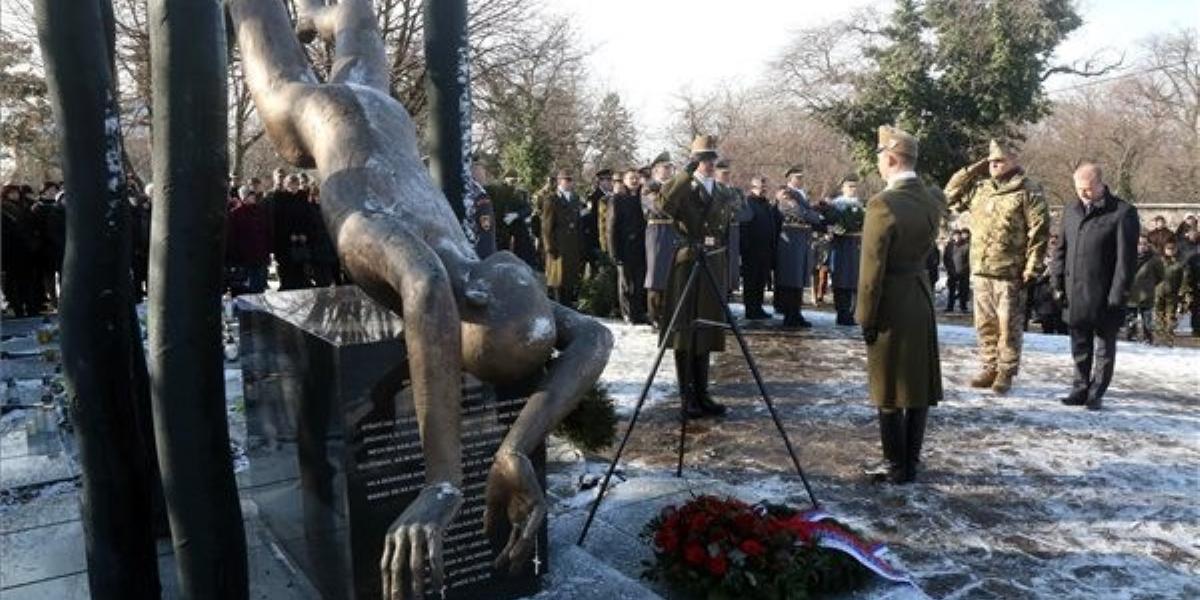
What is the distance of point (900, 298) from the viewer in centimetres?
592

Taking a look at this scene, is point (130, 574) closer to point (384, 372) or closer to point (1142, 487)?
point (384, 372)

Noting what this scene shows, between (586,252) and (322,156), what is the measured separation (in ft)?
42.1

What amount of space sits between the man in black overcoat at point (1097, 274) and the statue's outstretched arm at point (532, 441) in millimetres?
7144

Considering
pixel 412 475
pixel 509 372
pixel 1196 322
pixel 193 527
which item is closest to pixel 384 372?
pixel 412 475

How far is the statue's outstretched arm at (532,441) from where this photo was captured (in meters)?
1.74

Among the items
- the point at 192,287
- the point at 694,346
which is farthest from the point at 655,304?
the point at 192,287

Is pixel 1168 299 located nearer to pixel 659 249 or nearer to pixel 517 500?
pixel 659 249

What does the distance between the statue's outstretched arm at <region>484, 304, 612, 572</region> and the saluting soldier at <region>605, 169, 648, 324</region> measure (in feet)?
34.3

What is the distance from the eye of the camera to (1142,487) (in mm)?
5961

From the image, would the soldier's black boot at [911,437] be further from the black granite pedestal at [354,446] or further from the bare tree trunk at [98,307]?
the bare tree trunk at [98,307]

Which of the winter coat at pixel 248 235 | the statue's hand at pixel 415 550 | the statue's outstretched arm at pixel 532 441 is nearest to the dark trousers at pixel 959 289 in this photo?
the winter coat at pixel 248 235

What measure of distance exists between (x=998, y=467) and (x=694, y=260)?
2482 millimetres

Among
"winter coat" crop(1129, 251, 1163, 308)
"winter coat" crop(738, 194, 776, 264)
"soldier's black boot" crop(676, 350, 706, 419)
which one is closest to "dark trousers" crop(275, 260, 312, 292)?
"winter coat" crop(738, 194, 776, 264)

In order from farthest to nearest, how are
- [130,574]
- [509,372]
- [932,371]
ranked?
[932,371], [130,574], [509,372]
